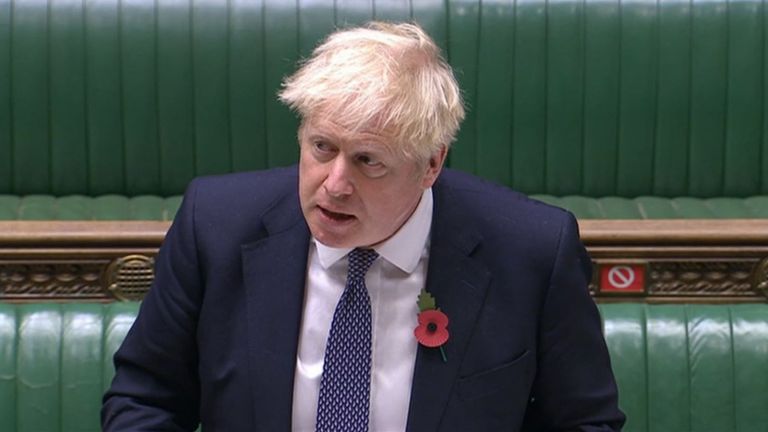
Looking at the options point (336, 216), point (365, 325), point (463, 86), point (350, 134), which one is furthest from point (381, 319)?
point (463, 86)

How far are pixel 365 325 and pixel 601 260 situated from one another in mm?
1211

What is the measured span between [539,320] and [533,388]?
3.4 inches

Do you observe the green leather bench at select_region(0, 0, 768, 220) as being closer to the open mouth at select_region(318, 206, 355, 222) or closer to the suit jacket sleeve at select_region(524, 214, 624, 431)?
the suit jacket sleeve at select_region(524, 214, 624, 431)

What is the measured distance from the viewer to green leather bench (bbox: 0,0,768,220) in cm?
363

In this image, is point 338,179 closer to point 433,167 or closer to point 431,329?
point 433,167

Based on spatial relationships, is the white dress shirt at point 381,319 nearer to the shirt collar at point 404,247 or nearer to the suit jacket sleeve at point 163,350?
the shirt collar at point 404,247

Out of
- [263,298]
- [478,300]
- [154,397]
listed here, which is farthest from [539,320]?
[154,397]

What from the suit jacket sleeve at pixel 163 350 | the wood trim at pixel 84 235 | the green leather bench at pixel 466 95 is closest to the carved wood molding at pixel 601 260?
the wood trim at pixel 84 235

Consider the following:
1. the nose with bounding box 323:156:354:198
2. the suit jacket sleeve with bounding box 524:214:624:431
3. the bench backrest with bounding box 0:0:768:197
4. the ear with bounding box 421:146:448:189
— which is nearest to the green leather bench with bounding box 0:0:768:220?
the bench backrest with bounding box 0:0:768:197

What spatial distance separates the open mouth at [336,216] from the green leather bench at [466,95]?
195cm

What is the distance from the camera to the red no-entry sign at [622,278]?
116 inches

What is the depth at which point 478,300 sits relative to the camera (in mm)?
1817

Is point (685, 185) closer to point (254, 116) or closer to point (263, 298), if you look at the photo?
point (254, 116)

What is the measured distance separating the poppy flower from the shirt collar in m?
0.07
